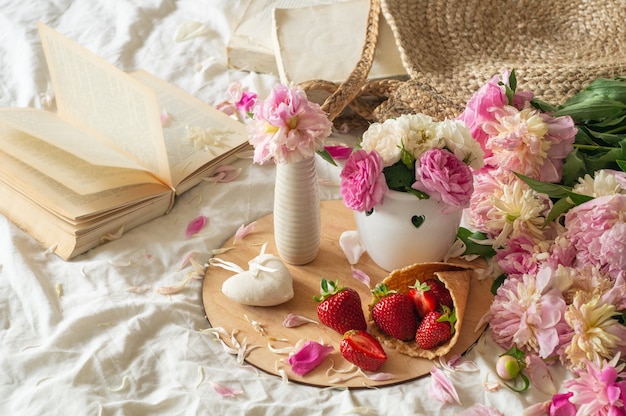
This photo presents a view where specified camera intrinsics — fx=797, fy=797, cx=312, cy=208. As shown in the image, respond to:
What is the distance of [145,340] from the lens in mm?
1034

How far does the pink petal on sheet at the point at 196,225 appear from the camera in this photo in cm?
123

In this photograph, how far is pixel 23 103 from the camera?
1.51 metres

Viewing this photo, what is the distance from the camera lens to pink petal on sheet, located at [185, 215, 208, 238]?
123 cm

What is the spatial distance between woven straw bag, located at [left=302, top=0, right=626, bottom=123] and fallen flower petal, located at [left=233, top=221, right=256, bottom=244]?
0.78 ft

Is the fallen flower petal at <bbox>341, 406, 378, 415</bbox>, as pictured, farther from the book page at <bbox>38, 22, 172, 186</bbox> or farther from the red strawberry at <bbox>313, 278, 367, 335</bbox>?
the book page at <bbox>38, 22, 172, 186</bbox>

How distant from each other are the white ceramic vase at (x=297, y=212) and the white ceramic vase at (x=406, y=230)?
2.6 inches

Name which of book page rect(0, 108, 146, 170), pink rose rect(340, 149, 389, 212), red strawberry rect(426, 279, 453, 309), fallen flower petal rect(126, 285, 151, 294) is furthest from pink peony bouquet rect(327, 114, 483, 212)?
book page rect(0, 108, 146, 170)

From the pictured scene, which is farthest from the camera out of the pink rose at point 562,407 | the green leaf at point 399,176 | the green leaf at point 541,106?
the green leaf at point 541,106

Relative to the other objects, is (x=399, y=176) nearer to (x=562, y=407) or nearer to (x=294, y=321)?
(x=294, y=321)

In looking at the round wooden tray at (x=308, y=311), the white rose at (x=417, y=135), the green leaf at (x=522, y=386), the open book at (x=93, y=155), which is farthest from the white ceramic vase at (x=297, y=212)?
the green leaf at (x=522, y=386)

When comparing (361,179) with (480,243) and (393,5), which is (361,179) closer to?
(480,243)

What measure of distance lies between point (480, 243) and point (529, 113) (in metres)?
0.20

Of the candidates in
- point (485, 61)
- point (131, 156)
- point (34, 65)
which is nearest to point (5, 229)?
point (131, 156)

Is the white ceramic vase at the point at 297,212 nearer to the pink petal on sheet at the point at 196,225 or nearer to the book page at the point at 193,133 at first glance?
the pink petal on sheet at the point at 196,225
